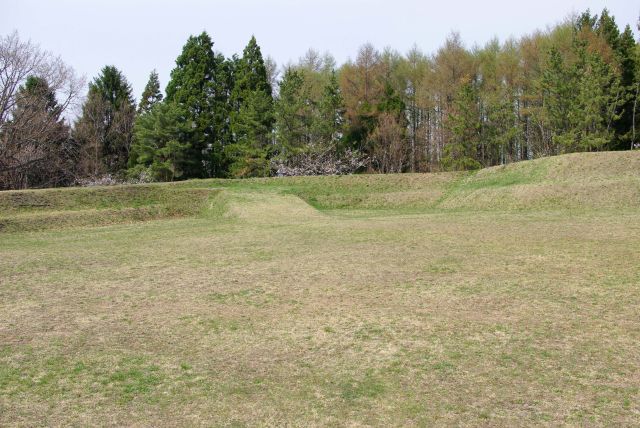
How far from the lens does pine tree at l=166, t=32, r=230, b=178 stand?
3741 centimetres

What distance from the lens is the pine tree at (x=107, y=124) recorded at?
137 feet

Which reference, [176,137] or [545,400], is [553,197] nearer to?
[545,400]

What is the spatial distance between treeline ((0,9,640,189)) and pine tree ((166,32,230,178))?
9 centimetres

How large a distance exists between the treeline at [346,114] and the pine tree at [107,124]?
3.8 inches

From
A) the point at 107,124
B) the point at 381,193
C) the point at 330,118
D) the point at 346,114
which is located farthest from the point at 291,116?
the point at 107,124

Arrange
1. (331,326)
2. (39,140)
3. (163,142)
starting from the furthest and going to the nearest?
(163,142) < (39,140) < (331,326)

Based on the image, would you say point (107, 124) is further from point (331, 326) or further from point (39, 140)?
point (331, 326)

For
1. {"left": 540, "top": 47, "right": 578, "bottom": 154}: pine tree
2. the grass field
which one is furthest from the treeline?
the grass field

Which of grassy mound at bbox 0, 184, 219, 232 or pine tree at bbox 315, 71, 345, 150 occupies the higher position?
pine tree at bbox 315, 71, 345, 150

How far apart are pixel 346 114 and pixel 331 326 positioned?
33.7 m

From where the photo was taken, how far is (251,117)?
114 ft

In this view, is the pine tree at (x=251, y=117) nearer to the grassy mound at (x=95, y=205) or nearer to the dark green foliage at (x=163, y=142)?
the dark green foliage at (x=163, y=142)

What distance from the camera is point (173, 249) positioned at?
1217 cm

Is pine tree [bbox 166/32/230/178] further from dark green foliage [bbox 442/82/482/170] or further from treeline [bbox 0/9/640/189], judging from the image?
dark green foliage [bbox 442/82/482/170]
